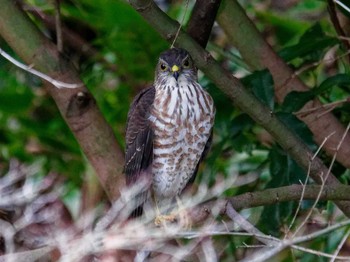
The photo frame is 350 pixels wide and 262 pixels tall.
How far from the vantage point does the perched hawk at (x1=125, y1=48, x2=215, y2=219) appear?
196 inches

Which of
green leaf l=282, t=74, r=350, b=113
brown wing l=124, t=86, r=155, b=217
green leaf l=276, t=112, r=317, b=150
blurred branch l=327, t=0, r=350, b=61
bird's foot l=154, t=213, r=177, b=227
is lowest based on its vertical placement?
bird's foot l=154, t=213, r=177, b=227

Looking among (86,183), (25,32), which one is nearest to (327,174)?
(25,32)

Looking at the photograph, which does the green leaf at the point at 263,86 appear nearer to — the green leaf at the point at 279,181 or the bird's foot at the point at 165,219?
the green leaf at the point at 279,181

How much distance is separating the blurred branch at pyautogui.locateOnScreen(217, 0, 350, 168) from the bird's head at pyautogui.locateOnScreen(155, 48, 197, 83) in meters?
0.31

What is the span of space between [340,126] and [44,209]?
1.62 meters

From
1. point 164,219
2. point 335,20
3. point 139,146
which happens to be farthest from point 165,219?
point 335,20

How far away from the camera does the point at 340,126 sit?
16.9 ft

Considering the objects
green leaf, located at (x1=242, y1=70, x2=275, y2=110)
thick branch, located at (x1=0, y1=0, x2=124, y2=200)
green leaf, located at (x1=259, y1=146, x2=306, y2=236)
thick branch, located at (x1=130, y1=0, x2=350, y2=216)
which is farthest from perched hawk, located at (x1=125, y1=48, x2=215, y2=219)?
thick branch, located at (x1=130, y1=0, x2=350, y2=216)

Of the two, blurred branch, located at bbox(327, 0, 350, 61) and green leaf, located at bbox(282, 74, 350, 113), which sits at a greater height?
Result: blurred branch, located at bbox(327, 0, 350, 61)

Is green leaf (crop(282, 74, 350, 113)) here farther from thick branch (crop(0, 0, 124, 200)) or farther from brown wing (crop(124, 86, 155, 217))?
thick branch (crop(0, 0, 124, 200))

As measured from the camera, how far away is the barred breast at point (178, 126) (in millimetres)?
4977

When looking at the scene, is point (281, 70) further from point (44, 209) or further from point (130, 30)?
point (44, 209)

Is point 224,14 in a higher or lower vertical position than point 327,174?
higher

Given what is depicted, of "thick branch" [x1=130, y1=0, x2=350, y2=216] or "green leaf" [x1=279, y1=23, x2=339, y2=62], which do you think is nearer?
"thick branch" [x1=130, y1=0, x2=350, y2=216]
